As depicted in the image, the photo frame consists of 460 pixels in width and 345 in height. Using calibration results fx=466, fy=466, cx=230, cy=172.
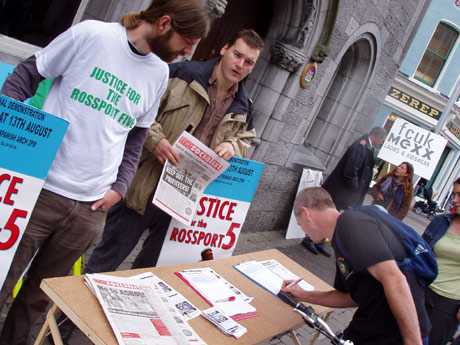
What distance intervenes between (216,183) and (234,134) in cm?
42

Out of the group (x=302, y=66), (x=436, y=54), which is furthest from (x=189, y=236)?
(x=436, y=54)

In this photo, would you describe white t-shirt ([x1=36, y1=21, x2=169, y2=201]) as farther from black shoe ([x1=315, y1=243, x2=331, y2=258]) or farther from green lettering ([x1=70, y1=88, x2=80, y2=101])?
black shoe ([x1=315, y1=243, x2=331, y2=258])

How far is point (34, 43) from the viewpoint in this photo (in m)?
3.49

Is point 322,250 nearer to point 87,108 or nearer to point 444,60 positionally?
point 87,108

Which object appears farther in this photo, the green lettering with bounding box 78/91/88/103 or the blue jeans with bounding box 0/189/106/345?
the blue jeans with bounding box 0/189/106/345

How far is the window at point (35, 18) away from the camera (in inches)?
128

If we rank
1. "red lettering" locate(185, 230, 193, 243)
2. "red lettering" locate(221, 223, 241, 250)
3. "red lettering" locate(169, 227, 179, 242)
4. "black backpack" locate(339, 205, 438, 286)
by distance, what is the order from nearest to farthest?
"black backpack" locate(339, 205, 438, 286), "red lettering" locate(169, 227, 179, 242), "red lettering" locate(185, 230, 193, 243), "red lettering" locate(221, 223, 241, 250)

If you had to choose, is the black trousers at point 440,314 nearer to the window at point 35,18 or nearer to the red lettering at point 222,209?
the red lettering at point 222,209

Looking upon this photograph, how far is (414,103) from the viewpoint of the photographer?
17906 millimetres

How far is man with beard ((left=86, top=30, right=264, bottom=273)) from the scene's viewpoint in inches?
107

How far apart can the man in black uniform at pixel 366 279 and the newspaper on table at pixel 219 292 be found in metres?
0.40

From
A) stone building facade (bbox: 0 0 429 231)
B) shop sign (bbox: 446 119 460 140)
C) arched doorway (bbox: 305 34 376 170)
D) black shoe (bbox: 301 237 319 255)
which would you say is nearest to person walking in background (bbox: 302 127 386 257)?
black shoe (bbox: 301 237 319 255)

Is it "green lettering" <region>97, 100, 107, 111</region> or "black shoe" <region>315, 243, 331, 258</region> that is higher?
"green lettering" <region>97, 100, 107, 111</region>

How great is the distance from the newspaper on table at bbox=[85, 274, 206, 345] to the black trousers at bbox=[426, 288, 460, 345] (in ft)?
7.68
